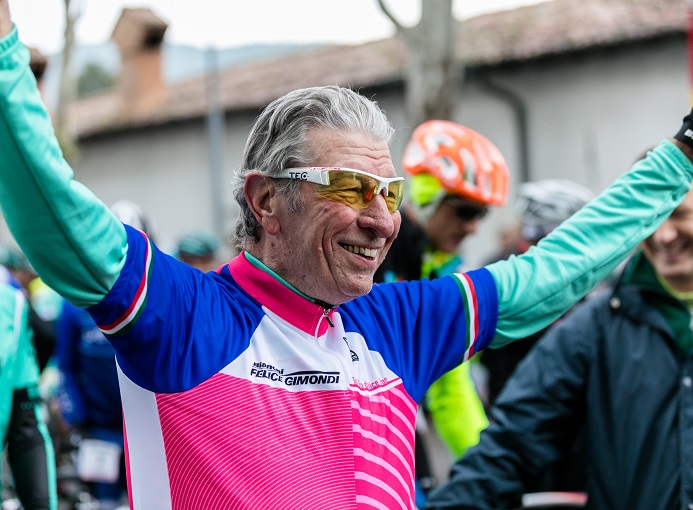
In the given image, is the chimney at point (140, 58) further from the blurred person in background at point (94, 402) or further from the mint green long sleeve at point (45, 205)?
the mint green long sleeve at point (45, 205)

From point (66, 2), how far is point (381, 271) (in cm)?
1336

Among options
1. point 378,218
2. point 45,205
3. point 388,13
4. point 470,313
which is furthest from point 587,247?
point 388,13

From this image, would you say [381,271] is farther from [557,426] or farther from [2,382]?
[2,382]

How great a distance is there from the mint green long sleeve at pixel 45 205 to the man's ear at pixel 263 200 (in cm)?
52

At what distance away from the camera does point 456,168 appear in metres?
4.70

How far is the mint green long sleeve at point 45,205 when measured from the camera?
1.66m

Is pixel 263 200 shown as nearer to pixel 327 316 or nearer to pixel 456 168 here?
pixel 327 316

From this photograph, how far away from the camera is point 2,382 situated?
3.48m

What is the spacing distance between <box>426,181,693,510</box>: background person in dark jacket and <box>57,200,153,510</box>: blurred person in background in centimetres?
341

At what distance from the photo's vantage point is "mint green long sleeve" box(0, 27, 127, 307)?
1.66 metres

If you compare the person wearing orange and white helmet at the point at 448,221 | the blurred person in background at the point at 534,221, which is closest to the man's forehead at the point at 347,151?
the person wearing orange and white helmet at the point at 448,221

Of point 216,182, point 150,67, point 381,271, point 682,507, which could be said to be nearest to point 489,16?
point 216,182

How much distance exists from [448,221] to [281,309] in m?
2.60

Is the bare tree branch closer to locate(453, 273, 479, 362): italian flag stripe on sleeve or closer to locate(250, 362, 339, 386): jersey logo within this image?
locate(453, 273, 479, 362): italian flag stripe on sleeve
